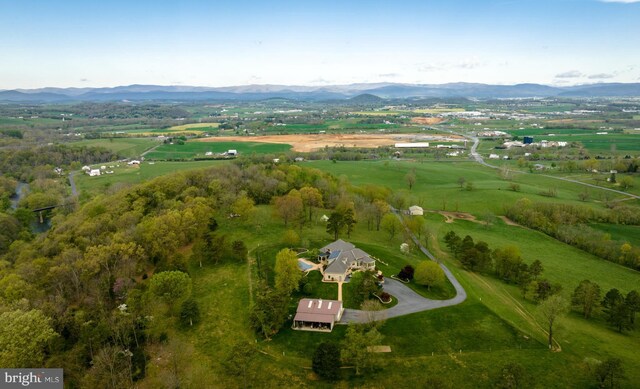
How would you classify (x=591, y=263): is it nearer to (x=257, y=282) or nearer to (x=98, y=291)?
(x=257, y=282)

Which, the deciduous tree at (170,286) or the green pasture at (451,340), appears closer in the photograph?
the green pasture at (451,340)

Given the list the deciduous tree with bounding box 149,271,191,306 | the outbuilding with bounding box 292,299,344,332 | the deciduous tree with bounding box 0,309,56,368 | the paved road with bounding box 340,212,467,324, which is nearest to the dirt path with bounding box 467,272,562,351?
the paved road with bounding box 340,212,467,324

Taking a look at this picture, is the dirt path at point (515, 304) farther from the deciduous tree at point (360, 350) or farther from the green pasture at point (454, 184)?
the green pasture at point (454, 184)

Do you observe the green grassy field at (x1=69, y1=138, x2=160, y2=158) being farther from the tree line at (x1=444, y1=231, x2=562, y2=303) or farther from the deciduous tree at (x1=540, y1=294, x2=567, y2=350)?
the deciduous tree at (x1=540, y1=294, x2=567, y2=350)

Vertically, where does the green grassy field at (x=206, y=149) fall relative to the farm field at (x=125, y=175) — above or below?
above

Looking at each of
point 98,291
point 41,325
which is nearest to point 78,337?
point 41,325

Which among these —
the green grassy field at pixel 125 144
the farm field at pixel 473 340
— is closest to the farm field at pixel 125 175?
the green grassy field at pixel 125 144
